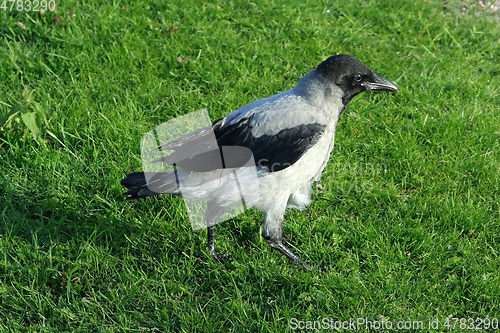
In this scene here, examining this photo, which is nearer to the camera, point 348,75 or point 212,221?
point 348,75

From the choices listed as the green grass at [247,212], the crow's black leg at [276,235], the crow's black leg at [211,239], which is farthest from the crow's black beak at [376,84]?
the crow's black leg at [211,239]

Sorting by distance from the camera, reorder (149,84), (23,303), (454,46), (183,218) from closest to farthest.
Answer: (23,303)
(183,218)
(149,84)
(454,46)

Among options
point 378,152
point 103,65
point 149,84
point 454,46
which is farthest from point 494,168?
point 103,65

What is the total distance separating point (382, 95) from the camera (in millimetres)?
5254

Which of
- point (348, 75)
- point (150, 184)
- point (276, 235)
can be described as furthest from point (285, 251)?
point (348, 75)

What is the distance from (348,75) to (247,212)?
1.23 meters

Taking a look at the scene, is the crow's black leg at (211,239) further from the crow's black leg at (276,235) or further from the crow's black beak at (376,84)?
the crow's black beak at (376,84)

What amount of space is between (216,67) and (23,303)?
9.04 feet

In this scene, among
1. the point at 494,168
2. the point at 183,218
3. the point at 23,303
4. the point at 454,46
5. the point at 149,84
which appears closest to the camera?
the point at 23,303

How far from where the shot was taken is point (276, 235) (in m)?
3.72

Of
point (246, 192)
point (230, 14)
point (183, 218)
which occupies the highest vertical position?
point (230, 14)

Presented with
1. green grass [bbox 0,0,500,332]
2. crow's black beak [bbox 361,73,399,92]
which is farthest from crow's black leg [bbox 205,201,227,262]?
crow's black beak [bbox 361,73,399,92]

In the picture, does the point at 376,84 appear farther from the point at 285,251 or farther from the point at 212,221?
the point at 212,221

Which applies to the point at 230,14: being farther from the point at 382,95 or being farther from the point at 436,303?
the point at 436,303
